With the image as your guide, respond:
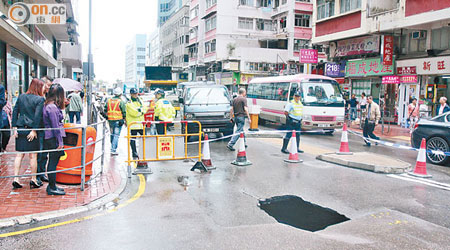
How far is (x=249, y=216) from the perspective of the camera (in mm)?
5711

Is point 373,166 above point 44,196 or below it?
above

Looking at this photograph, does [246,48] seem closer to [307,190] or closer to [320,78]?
[320,78]

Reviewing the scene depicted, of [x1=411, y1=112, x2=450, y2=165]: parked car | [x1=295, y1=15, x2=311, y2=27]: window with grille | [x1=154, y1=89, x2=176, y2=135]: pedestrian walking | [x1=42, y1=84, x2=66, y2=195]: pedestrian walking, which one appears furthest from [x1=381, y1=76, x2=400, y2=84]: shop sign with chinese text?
[x1=295, y1=15, x2=311, y2=27]: window with grille

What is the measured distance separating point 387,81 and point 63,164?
17.9 m

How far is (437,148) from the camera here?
10336 mm

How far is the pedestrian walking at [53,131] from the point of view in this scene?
6.49 meters

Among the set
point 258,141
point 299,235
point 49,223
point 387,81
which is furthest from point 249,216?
point 387,81

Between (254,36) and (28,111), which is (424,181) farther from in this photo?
(254,36)

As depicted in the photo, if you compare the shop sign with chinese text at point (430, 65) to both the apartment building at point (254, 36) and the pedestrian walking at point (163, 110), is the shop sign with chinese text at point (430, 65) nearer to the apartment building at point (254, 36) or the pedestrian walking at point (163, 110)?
the pedestrian walking at point (163, 110)

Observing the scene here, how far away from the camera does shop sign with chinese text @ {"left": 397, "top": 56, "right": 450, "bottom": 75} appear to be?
737 inches

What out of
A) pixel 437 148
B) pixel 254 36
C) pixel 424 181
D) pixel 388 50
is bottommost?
pixel 424 181

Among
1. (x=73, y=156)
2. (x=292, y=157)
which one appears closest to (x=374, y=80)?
(x=292, y=157)

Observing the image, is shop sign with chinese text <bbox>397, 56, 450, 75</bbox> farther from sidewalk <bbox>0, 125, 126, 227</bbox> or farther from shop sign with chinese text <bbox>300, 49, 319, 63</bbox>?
sidewalk <bbox>0, 125, 126, 227</bbox>

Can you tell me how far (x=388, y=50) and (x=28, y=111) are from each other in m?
19.9
